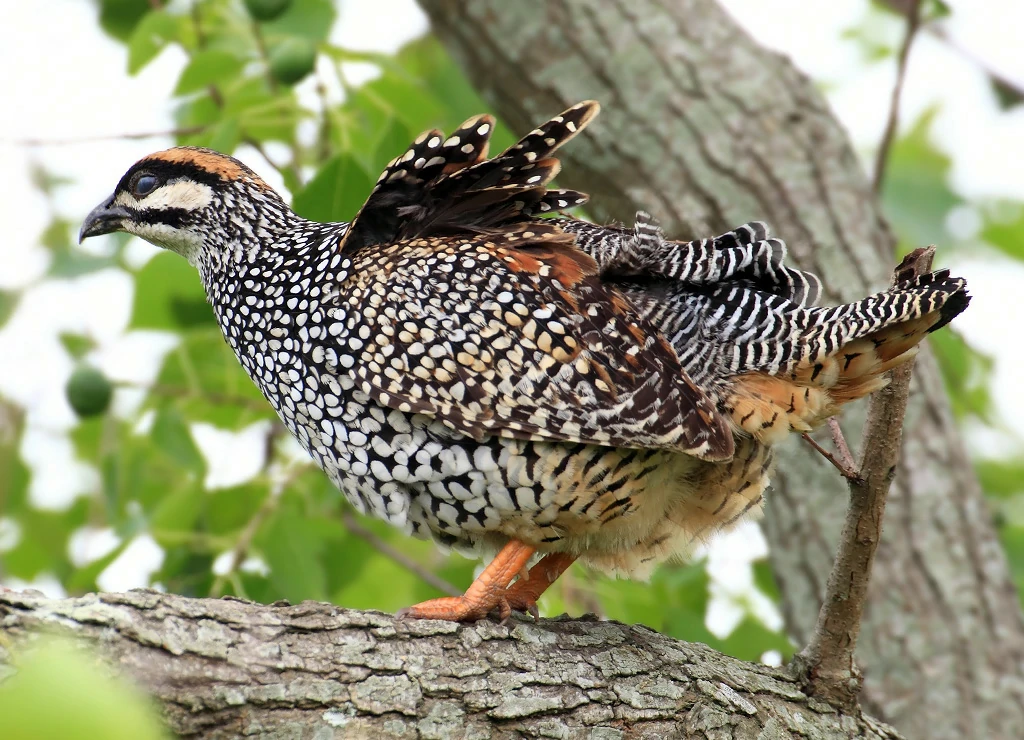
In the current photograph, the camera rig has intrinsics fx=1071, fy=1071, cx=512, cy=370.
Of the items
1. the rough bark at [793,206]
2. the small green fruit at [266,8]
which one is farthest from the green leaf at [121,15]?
the rough bark at [793,206]

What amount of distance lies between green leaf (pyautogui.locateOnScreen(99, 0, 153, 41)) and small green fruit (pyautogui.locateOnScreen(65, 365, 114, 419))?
222 centimetres

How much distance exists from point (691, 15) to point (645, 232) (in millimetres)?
2754

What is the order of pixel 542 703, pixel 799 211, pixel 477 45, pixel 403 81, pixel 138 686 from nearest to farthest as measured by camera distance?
pixel 138 686 → pixel 542 703 → pixel 403 81 → pixel 799 211 → pixel 477 45

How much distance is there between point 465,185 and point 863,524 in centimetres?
181

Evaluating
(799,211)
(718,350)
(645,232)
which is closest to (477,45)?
(799,211)

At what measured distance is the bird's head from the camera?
4.40 m

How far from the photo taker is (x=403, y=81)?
17.2 feet

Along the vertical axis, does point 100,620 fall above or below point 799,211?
below

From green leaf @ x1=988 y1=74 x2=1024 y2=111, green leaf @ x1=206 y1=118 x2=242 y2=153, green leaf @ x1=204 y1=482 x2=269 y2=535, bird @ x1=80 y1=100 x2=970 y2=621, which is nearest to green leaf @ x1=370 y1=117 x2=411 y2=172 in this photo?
green leaf @ x1=206 y1=118 x2=242 y2=153

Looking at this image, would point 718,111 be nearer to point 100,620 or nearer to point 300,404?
point 300,404

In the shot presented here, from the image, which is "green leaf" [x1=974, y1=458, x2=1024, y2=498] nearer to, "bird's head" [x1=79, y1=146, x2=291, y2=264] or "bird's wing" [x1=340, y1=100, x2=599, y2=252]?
"bird's wing" [x1=340, y1=100, x2=599, y2=252]

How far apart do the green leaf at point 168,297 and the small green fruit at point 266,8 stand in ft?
3.89

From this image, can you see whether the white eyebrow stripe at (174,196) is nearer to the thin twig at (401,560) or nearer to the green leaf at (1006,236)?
the thin twig at (401,560)

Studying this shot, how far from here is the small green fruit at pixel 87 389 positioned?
5055 mm
